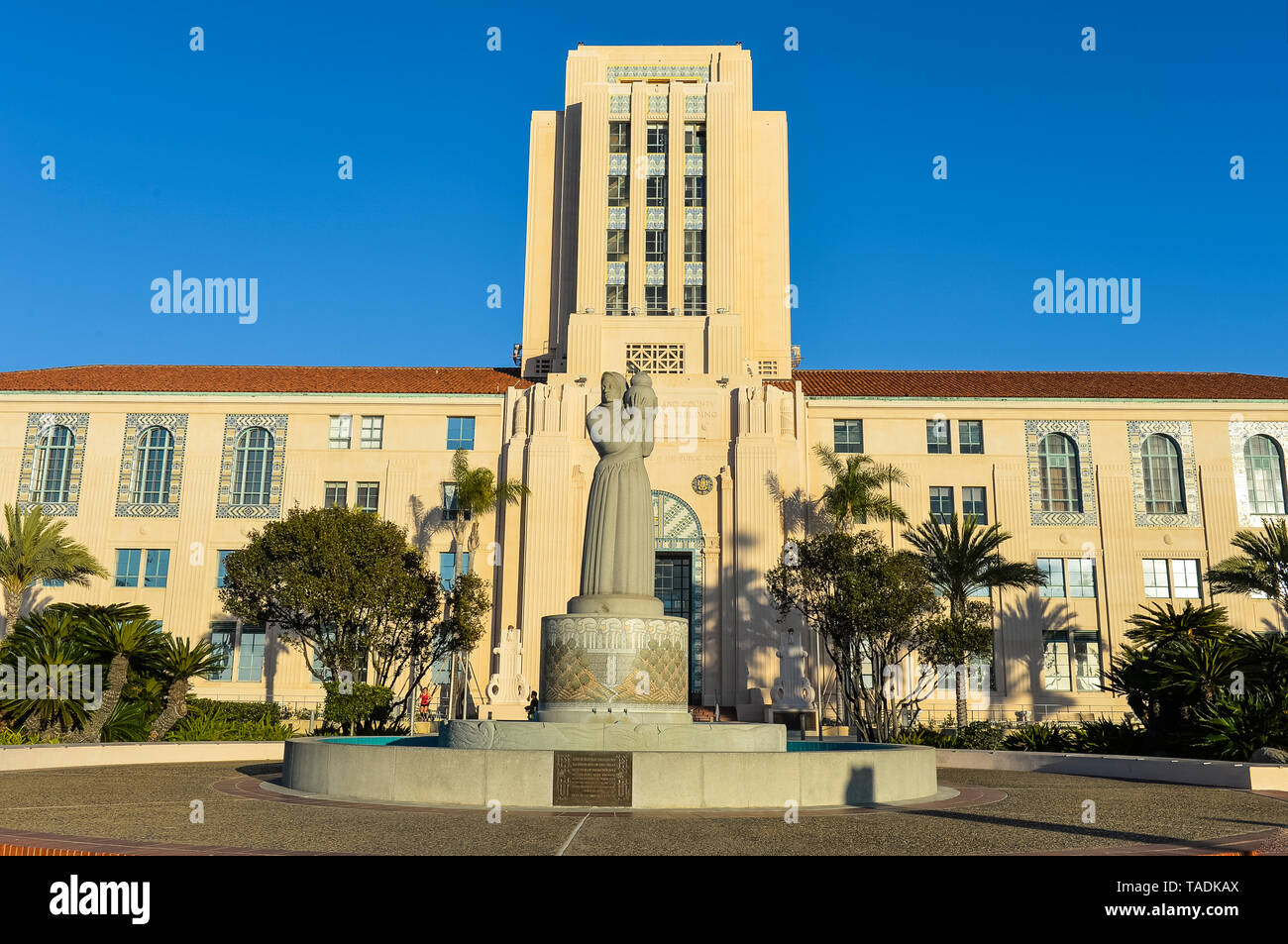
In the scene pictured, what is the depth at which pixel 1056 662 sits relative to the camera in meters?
40.6

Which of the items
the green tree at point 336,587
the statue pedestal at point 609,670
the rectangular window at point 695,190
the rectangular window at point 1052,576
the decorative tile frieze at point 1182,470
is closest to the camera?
the statue pedestal at point 609,670

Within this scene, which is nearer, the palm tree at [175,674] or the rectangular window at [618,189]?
the palm tree at [175,674]

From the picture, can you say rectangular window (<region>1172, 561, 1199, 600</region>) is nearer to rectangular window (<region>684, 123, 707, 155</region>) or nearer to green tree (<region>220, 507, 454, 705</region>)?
rectangular window (<region>684, 123, 707, 155</region>)

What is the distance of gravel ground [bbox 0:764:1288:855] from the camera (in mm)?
9242

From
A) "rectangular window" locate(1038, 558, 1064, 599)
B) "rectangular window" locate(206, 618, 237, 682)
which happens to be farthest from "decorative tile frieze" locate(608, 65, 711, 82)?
"rectangular window" locate(206, 618, 237, 682)

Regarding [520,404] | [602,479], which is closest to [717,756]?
[602,479]

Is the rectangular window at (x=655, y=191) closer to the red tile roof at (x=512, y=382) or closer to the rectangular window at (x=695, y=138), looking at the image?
the rectangular window at (x=695, y=138)

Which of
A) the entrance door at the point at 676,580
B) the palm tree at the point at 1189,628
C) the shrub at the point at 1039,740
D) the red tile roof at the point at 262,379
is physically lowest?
the shrub at the point at 1039,740

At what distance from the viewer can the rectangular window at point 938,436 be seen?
43.7 meters

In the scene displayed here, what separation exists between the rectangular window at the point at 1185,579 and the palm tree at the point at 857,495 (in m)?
11.5

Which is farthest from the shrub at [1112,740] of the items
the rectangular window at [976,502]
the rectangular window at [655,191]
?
the rectangular window at [655,191]

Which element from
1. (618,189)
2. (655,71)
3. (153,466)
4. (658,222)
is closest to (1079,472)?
(658,222)

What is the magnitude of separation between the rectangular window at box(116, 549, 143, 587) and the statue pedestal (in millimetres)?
32972

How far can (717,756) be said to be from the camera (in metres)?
12.5
